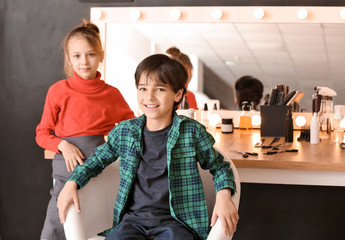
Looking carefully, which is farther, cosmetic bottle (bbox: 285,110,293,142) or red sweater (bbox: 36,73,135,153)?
cosmetic bottle (bbox: 285,110,293,142)

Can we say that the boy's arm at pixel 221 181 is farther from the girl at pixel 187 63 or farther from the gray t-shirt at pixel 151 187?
the girl at pixel 187 63

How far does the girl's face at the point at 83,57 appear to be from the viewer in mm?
1915

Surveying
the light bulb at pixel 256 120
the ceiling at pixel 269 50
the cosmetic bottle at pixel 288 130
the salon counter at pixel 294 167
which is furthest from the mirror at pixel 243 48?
the salon counter at pixel 294 167

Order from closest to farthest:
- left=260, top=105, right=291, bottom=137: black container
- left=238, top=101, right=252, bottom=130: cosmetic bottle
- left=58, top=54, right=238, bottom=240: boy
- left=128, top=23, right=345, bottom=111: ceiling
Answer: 1. left=58, top=54, right=238, bottom=240: boy
2. left=260, top=105, right=291, bottom=137: black container
3. left=128, top=23, right=345, bottom=111: ceiling
4. left=238, top=101, right=252, bottom=130: cosmetic bottle

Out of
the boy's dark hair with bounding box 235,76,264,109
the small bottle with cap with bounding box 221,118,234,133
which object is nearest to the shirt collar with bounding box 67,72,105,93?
the small bottle with cap with bounding box 221,118,234,133

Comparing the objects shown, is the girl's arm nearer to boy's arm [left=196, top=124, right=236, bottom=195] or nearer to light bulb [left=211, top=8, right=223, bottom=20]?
boy's arm [left=196, top=124, right=236, bottom=195]

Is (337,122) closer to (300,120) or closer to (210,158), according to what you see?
(300,120)

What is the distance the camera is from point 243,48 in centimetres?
270

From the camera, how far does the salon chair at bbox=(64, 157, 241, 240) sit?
147 cm

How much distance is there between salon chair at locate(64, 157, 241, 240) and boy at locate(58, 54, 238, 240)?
41 mm

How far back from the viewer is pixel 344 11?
257cm

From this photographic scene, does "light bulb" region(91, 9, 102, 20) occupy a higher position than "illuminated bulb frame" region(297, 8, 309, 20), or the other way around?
"light bulb" region(91, 9, 102, 20)

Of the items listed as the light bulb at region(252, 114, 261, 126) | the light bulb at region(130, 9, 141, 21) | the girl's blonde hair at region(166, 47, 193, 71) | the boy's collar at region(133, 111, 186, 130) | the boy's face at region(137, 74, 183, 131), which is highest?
the light bulb at region(130, 9, 141, 21)

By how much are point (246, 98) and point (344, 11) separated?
70 cm
